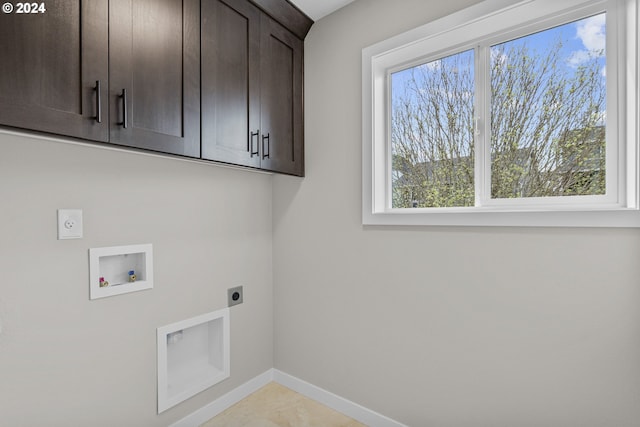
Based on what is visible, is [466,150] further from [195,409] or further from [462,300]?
[195,409]

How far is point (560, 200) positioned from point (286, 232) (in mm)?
1506

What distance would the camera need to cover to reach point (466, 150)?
1592 millimetres

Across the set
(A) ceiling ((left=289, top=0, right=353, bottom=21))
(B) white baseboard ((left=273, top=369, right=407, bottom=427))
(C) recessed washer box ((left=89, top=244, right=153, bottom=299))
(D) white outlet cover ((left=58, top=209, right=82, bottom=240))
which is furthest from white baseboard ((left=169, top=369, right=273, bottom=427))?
(A) ceiling ((left=289, top=0, right=353, bottom=21))

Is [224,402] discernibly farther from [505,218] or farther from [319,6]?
[319,6]

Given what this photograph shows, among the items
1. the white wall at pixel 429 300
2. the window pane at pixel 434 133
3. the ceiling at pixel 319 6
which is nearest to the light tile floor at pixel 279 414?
the white wall at pixel 429 300

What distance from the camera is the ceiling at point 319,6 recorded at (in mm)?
1802

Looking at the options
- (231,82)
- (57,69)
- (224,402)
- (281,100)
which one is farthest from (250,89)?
(224,402)

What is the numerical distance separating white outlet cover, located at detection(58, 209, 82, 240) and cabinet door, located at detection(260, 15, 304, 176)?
857 millimetres

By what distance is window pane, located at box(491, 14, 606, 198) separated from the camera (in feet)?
4.19

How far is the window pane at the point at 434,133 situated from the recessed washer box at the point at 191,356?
1318 mm

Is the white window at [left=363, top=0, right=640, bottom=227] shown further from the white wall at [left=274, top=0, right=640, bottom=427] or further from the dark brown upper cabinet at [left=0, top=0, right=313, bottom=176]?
the dark brown upper cabinet at [left=0, top=0, right=313, bottom=176]

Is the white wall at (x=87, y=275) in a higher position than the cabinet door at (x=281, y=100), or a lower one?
lower

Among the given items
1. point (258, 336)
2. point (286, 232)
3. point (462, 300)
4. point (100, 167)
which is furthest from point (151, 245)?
point (462, 300)

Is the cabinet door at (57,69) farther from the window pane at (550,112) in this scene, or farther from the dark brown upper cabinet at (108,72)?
the window pane at (550,112)
